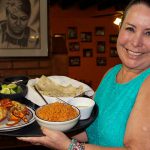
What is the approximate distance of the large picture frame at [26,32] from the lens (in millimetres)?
3164

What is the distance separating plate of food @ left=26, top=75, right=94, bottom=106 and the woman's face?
1.56 feet

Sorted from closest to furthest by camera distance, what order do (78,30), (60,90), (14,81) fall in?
1. (60,90)
2. (14,81)
3. (78,30)

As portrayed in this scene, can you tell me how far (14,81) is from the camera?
2.05 metres

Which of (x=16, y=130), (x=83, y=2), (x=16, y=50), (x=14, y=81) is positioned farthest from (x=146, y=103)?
(x=83, y=2)

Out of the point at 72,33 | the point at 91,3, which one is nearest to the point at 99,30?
the point at 72,33

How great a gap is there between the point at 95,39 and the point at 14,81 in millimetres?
8994

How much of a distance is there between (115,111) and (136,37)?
1.17ft

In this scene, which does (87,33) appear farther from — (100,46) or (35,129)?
(35,129)

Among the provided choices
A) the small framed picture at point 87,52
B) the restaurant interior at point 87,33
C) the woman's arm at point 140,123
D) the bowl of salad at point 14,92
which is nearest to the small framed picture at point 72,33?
the restaurant interior at point 87,33

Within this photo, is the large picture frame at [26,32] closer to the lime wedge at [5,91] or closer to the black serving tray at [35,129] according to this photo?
the lime wedge at [5,91]

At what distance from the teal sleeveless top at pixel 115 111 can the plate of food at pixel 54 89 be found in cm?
26

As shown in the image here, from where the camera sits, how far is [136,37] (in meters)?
1.23

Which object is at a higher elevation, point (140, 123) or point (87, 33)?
point (87, 33)

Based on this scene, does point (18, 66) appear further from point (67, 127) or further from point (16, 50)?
point (67, 127)
